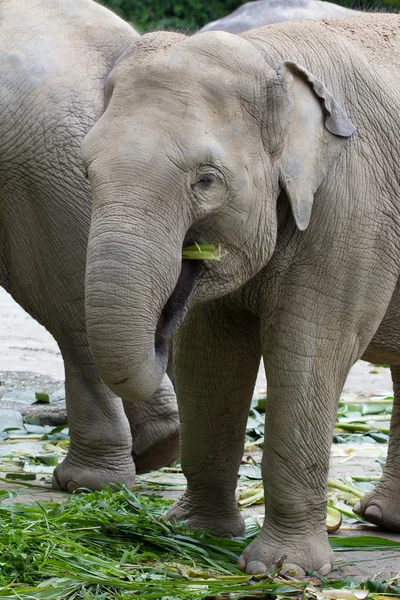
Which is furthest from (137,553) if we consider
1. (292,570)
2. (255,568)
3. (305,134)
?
(305,134)

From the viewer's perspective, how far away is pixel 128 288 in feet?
11.7

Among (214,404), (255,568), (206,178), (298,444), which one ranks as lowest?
(255,568)

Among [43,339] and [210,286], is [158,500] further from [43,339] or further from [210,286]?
[43,339]

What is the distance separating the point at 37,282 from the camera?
554 centimetres

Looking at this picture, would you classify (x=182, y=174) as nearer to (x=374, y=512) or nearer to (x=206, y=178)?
(x=206, y=178)

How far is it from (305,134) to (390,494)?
174 centimetres

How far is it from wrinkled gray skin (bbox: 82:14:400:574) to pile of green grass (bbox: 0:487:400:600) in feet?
0.69

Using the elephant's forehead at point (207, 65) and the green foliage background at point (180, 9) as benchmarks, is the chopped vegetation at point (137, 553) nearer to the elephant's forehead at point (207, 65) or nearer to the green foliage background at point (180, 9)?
the elephant's forehead at point (207, 65)

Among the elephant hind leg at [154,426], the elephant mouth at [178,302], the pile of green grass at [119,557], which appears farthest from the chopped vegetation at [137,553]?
the elephant mouth at [178,302]

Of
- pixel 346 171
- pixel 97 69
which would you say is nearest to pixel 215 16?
pixel 97 69

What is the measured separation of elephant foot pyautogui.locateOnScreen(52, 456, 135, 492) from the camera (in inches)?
222

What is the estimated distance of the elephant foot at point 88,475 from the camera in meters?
5.63

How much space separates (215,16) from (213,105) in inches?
545

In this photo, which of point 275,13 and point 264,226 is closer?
point 264,226
